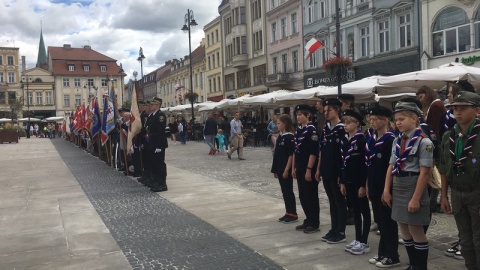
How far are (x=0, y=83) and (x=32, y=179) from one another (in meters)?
89.0

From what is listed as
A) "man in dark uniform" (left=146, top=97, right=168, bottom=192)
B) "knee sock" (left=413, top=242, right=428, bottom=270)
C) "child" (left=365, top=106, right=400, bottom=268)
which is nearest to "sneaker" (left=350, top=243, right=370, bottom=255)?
"child" (left=365, top=106, right=400, bottom=268)

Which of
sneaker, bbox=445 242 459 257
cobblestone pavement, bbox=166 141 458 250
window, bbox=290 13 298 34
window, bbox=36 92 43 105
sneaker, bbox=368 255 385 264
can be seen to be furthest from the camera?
window, bbox=36 92 43 105

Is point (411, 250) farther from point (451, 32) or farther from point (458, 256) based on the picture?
point (451, 32)

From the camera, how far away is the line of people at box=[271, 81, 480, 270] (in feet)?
13.5

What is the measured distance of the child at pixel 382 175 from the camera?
470 centimetres

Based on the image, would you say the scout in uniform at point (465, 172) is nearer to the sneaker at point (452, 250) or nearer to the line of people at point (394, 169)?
the line of people at point (394, 169)

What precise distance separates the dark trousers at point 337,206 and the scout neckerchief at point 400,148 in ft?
4.70

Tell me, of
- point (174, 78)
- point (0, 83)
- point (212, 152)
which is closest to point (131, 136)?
point (212, 152)

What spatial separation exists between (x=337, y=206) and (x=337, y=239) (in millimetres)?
414

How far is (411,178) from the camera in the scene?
4.21 metres

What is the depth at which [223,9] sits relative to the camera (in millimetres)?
51219

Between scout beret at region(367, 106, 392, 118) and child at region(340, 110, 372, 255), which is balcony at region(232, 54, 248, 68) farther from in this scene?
scout beret at region(367, 106, 392, 118)

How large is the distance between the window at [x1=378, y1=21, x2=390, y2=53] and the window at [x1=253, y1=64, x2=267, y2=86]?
633 inches

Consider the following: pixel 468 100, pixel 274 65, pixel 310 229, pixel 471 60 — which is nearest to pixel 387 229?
pixel 468 100
